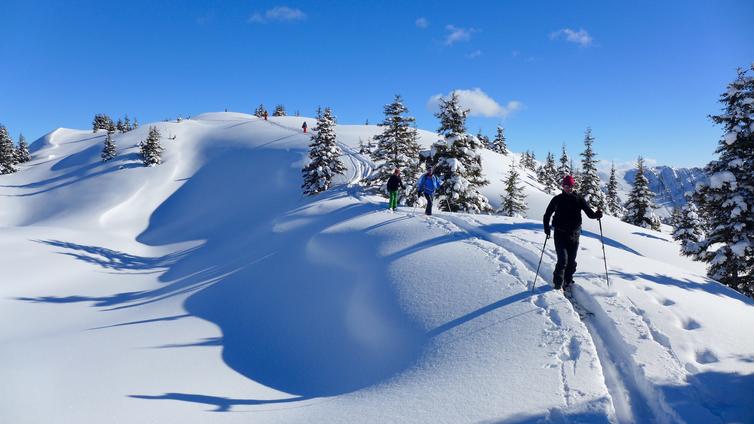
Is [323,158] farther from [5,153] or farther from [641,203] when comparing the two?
[5,153]

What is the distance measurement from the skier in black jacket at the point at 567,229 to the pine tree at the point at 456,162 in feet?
46.0

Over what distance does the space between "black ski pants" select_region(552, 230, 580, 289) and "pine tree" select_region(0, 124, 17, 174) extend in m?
76.9

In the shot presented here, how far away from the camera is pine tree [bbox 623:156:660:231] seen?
3578 centimetres

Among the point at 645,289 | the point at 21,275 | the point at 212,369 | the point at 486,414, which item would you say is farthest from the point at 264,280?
the point at 21,275

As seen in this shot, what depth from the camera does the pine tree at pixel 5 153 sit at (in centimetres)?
5534

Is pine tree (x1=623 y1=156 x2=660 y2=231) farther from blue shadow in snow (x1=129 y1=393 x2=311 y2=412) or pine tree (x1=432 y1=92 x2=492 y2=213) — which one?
blue shadow in snow (x1=129 y1=393 x2=311 y2=412)

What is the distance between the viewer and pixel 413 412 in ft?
15.5

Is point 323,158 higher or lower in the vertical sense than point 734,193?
higher

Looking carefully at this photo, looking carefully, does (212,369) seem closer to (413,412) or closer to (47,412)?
(47,412)

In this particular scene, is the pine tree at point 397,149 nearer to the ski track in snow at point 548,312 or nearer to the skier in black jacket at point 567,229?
the ski track in snow at point 548,312

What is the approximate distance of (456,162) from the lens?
72.4 feet

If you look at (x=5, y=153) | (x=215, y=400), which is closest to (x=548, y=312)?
(x=215, y=400)

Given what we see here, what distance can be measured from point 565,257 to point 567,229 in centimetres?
58

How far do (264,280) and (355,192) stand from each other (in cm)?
1337
